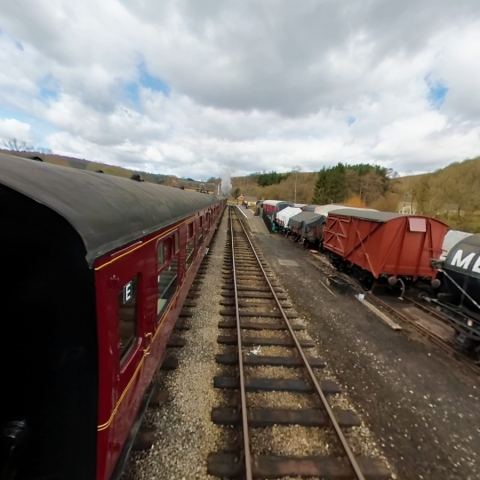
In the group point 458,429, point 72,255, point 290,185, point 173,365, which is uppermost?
point 290,185

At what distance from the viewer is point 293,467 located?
324 centimetres

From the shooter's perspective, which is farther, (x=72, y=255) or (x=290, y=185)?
(x=290, y=185)

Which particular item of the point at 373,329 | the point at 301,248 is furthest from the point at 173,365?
the point at 301,248

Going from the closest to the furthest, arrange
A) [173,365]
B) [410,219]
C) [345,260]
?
1. [173,365]
2. [410,219]
3. [345,260]

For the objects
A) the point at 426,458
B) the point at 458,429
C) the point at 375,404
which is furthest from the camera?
the point at 375,404

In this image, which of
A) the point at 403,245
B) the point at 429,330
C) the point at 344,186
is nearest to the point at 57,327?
the point at 429,330

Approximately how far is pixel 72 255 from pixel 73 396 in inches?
41.3

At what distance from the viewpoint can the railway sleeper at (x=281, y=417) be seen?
383 cm

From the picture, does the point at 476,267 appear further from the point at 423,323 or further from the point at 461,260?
the point at 423,323

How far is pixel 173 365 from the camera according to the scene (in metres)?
4.90

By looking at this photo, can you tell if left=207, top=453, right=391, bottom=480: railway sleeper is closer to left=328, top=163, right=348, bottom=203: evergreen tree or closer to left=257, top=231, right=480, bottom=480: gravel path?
left=257, top=231, right=480, bottom=480: gravel path

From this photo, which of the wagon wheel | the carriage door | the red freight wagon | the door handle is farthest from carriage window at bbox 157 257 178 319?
the wagon wheel

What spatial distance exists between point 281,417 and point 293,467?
2.35 ft

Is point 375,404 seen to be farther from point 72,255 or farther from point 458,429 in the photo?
point 72,255
